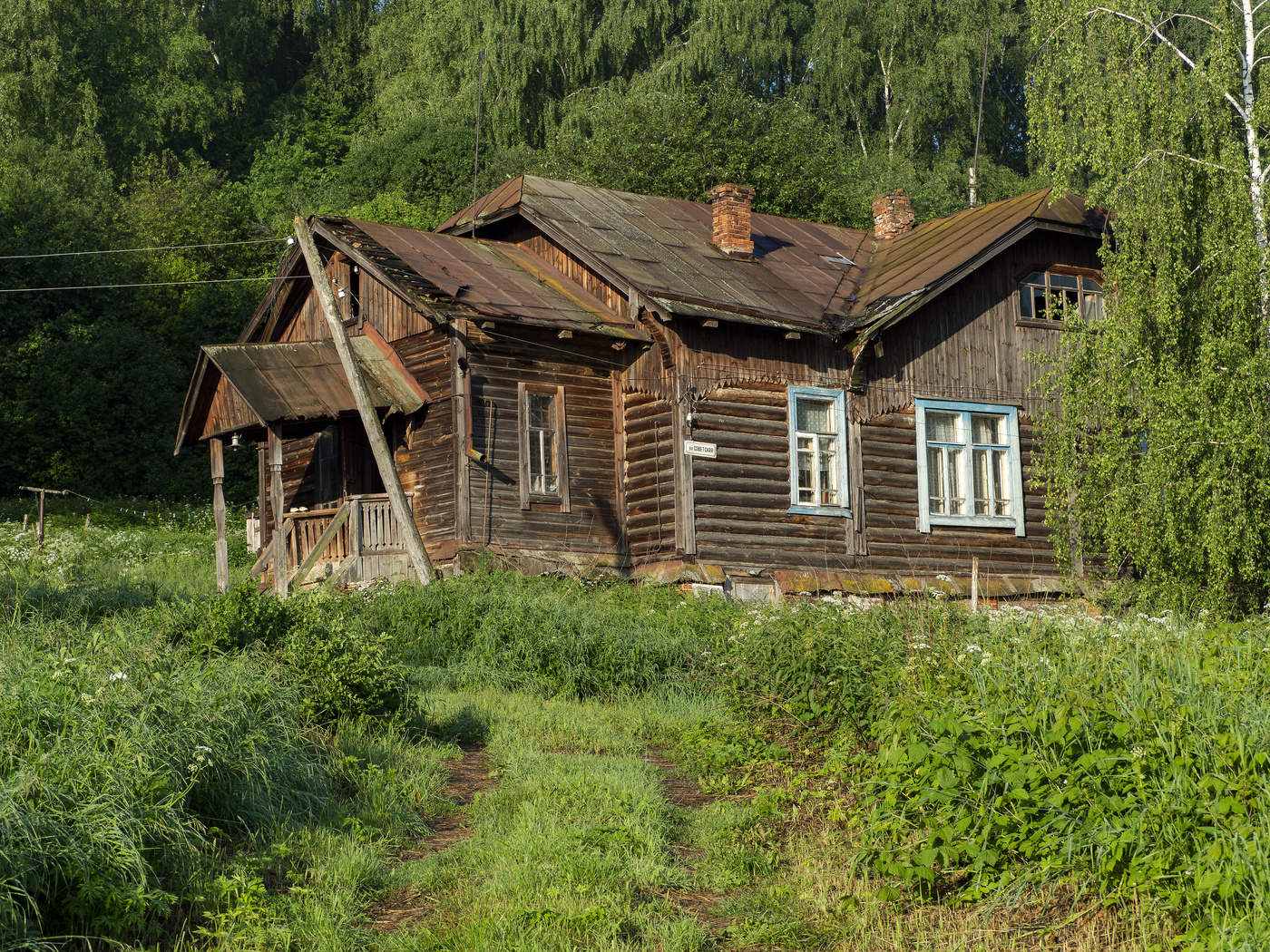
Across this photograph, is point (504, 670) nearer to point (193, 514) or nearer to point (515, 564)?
point (515, 564)

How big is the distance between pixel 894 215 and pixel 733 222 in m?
4.88

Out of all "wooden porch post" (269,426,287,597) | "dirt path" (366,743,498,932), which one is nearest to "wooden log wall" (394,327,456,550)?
"wooden porch post" (269,426,287,597)

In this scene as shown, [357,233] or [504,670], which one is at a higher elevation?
[357,233]

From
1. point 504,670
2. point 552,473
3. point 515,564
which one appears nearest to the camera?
point 504,670

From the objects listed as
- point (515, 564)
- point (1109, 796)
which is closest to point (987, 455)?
point (515, 564)

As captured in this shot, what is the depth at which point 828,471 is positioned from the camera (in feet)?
69.2

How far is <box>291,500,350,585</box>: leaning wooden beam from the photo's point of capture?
18875mm

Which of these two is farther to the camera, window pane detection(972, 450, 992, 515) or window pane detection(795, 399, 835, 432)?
window pane detection(972, 450, 992, 515)

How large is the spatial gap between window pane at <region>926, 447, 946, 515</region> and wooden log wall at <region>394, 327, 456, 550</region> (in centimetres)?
741

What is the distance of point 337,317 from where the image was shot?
18.1 metres

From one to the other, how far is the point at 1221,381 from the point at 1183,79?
13.5ft

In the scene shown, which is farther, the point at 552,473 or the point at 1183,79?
the point at 552,473

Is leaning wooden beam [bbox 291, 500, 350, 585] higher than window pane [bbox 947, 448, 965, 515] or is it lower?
lower

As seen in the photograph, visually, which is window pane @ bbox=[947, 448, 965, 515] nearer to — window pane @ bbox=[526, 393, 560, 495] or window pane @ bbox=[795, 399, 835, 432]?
window pane @ bbox=[795, 399, 835, 432]
